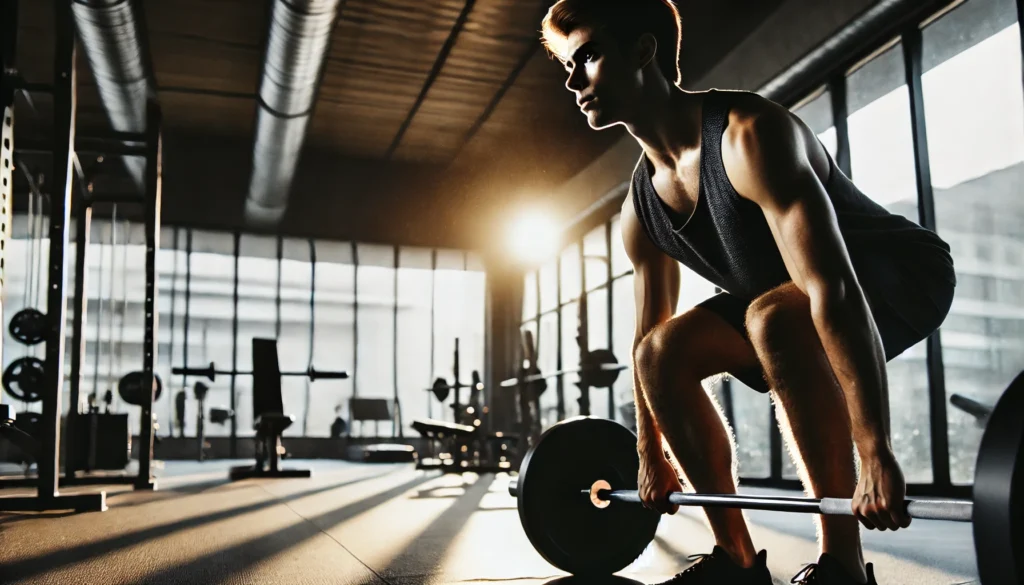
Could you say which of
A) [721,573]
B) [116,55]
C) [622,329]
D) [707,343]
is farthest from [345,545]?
[622,329]

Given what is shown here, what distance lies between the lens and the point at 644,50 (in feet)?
4.99

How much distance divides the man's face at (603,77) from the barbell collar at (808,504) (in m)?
0.66

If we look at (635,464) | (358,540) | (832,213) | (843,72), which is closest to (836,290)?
(832,213)

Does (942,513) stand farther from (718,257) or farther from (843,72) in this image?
(843,72)

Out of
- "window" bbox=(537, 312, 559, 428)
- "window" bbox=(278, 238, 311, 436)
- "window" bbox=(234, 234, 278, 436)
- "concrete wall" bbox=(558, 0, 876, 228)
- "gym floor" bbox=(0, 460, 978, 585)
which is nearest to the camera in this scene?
"gym floor" bbox=(0, 460, 978, 585)

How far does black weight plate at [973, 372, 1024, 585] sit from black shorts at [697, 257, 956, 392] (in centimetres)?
47

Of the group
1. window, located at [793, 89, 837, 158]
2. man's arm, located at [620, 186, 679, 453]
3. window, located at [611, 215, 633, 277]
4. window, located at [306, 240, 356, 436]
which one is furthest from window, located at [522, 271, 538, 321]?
man's arm, located at [620, 186, 679, 453]

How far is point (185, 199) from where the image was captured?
33.8 ft

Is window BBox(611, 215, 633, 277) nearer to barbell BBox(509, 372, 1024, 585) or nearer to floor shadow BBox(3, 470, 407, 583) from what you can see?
floor shadow BBox(3, 470, 407, 583)

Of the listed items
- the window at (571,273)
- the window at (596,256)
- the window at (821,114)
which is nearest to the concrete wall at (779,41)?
the window at (821,114)

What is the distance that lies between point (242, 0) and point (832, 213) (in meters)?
6.30

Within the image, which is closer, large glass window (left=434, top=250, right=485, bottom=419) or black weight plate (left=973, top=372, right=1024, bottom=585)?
black weight plate (left=973, top=372, right=1024, bottom=585)

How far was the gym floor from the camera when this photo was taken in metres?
1.90

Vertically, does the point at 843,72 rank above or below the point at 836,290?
above
